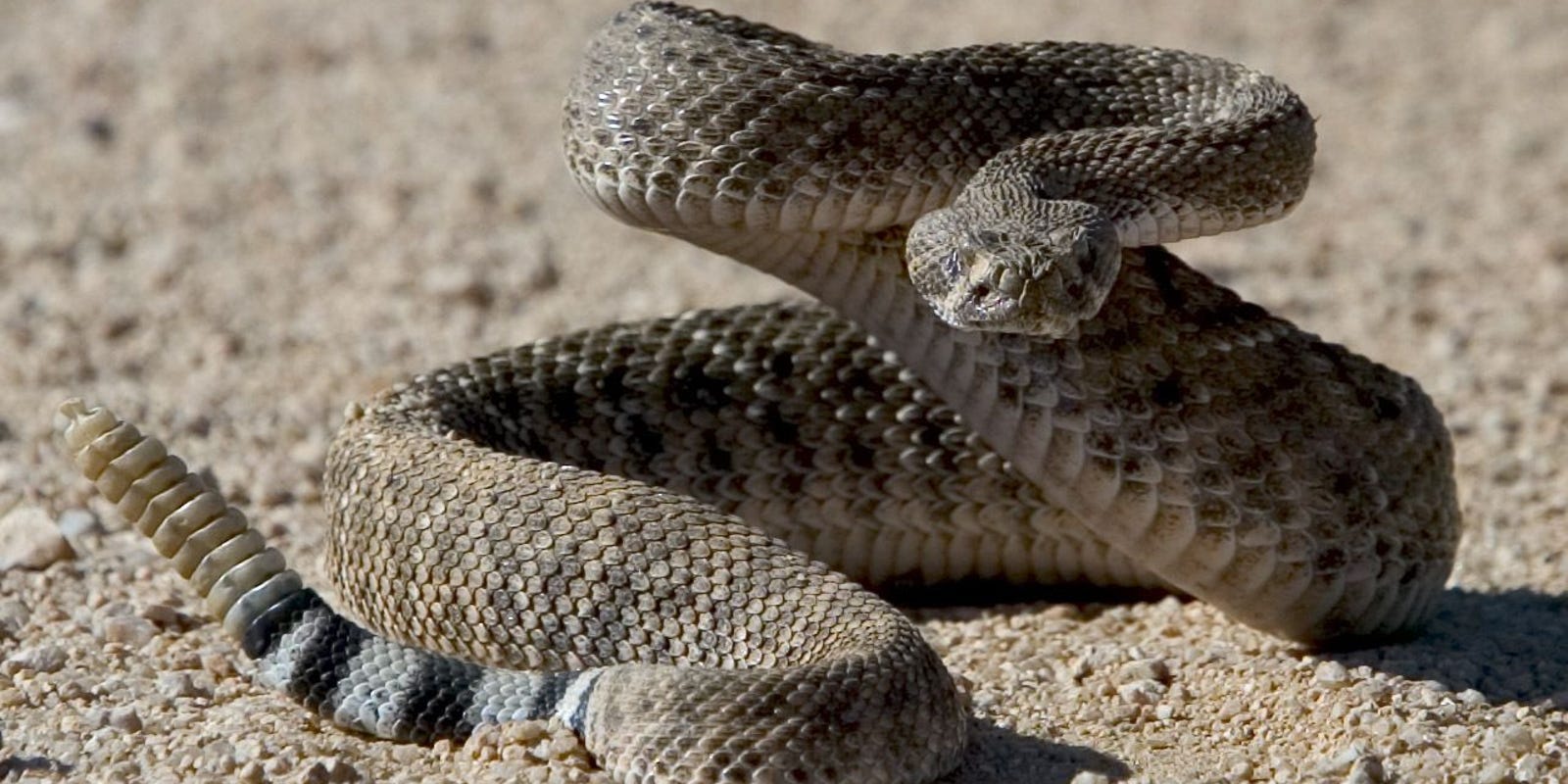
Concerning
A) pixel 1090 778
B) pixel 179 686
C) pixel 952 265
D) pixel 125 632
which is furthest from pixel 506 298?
pixel 1090 778

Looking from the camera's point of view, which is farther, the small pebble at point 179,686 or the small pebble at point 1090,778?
the small pebble at point 179,686

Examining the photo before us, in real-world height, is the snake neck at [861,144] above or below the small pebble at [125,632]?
above

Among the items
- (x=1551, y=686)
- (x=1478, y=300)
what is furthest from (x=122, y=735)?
(x=1478, y=300)

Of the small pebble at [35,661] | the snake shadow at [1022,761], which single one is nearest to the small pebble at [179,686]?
the small pebble at [35,661]

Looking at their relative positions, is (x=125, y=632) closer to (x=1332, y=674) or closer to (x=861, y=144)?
(x=861, y=144)

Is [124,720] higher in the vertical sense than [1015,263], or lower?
lower

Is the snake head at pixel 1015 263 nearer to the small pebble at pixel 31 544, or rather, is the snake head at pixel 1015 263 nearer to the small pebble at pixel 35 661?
the small pebble at pixel 35 661

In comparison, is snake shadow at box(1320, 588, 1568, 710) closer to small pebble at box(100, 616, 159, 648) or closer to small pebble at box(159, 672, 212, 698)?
small pebble at box(159, 672, 212, 698)
